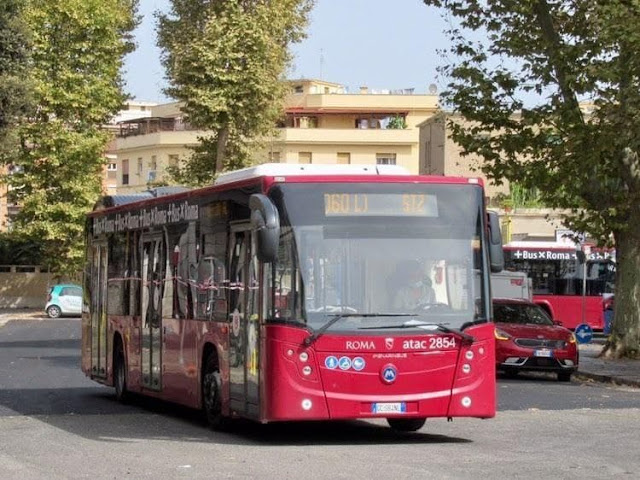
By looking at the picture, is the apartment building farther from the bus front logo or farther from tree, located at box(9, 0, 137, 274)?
the bus front logo

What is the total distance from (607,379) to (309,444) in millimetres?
14427

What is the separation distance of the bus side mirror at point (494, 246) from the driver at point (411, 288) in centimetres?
72

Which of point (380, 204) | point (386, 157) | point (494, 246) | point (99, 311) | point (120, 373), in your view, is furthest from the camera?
point (386, 157)

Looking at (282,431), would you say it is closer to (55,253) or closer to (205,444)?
(205,444)

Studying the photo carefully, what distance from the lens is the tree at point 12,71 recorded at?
165 feet

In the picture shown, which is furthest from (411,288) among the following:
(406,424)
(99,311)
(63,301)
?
(63,301)

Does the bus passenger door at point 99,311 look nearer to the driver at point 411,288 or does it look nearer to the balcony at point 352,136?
the driver at point 411,288

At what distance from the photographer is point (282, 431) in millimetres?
17328

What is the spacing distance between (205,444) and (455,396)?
101 inches

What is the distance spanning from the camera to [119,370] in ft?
73.6

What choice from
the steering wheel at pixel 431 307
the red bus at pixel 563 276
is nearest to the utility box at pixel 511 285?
the red bus at pixel 563 276

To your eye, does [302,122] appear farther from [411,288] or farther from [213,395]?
[411,288]

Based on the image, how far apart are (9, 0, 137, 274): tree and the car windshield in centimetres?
4025

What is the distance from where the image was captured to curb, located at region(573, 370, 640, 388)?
91.4 feet
